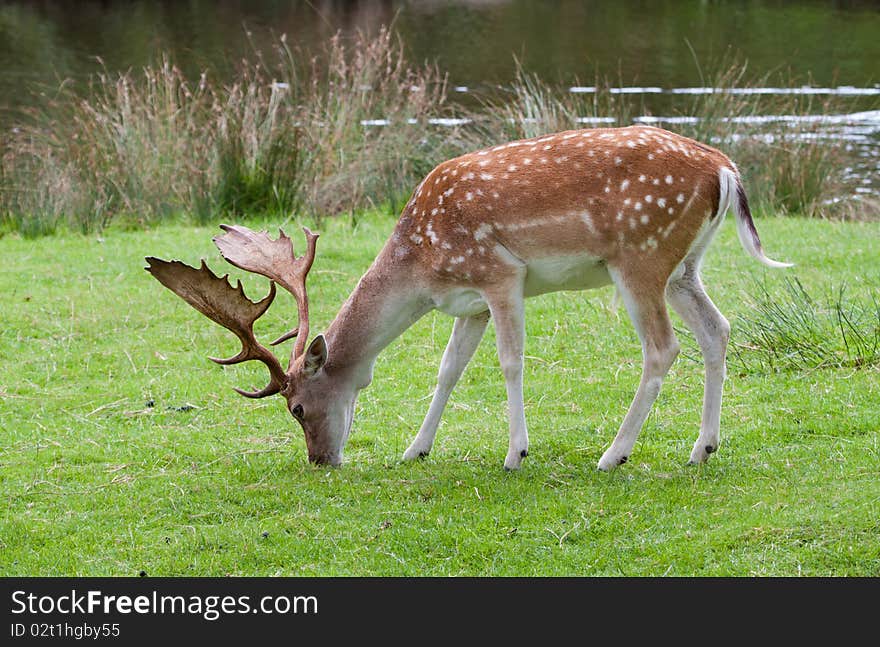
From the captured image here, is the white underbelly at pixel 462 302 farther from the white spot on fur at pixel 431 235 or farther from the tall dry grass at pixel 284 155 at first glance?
the tall dry grass at pixel 284 155

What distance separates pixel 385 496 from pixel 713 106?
8.87 meters

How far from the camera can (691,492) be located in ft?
16.7

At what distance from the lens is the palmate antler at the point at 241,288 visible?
18.0ft

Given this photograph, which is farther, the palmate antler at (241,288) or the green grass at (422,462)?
the palmate antler at (241,288)

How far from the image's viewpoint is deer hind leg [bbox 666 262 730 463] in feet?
18.1

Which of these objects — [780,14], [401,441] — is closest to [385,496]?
[401,441]

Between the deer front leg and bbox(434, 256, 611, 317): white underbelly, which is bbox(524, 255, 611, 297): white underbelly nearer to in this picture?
bbox(434, 256, 611, 317): white underbelly

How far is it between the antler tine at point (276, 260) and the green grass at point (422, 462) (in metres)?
0.68

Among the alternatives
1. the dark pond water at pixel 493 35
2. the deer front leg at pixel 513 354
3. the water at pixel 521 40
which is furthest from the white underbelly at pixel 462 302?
the dark pond water at pixel 493 35

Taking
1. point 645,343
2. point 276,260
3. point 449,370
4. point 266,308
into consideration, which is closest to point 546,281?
point 645,343

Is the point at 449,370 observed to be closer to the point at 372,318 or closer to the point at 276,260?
the point at 372,318

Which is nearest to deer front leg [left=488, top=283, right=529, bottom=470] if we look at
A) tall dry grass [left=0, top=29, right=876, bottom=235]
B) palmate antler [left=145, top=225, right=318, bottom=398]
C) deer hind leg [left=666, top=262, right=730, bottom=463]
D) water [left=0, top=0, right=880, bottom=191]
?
deer hind leg [left=666, top=262, right=730, bottom=463]

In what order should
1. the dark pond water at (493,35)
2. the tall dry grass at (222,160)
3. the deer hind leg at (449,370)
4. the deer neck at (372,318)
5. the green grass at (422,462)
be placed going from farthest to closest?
the dark pond water at (493,35) < the tall dry grass at (222,160) < the deer hind leg at (449,370) < the deer neck at (372,318) < the green grass at (422,462)

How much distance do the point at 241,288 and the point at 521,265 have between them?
1.26 metres
